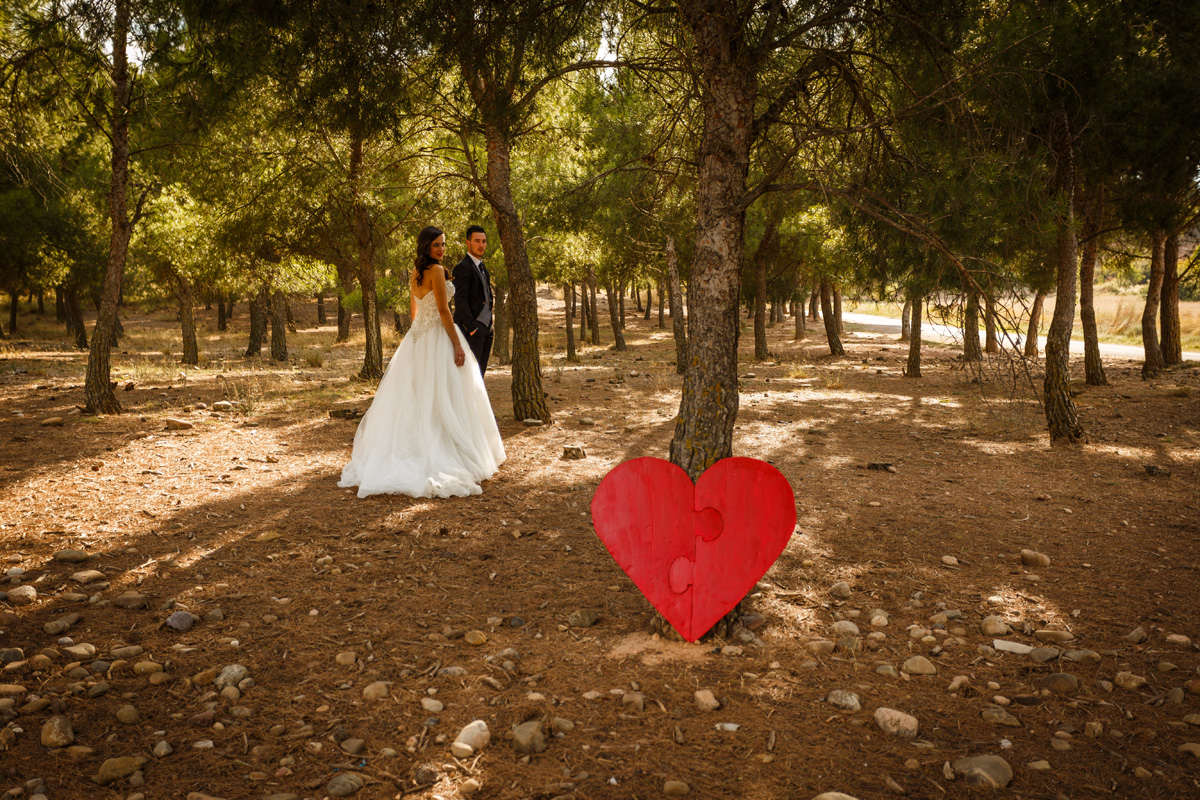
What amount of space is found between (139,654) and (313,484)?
3379 mm

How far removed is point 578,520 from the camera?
566 cm

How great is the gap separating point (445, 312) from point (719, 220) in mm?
3916

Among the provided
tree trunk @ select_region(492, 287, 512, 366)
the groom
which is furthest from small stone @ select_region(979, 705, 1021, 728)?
tree trunk @ select_region(492, 287, 512, 366)

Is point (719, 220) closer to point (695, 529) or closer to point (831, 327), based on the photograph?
point (695, 529)

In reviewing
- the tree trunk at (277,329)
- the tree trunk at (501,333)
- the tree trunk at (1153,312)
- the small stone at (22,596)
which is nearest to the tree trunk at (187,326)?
the tree trunk at (277,329)

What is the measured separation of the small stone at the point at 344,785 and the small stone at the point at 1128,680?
3421mm

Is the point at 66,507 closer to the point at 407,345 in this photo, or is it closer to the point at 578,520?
the point at 407,345

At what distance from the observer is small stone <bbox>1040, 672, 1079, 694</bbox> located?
3023 mm

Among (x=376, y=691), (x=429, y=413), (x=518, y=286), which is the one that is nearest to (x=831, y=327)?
(x=518, y=286)

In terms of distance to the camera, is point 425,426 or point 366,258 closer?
point 425,426

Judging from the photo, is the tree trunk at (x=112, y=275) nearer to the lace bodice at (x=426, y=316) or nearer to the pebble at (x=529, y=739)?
the lace bodice at (x=426, y=316)

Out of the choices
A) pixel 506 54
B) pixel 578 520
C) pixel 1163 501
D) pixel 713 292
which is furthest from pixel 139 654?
pixel 1163 501

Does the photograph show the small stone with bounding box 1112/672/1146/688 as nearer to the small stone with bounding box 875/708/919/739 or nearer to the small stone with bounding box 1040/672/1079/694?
the small stone with bounding box 1040/672/1079/694

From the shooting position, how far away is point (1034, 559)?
15.1ft
